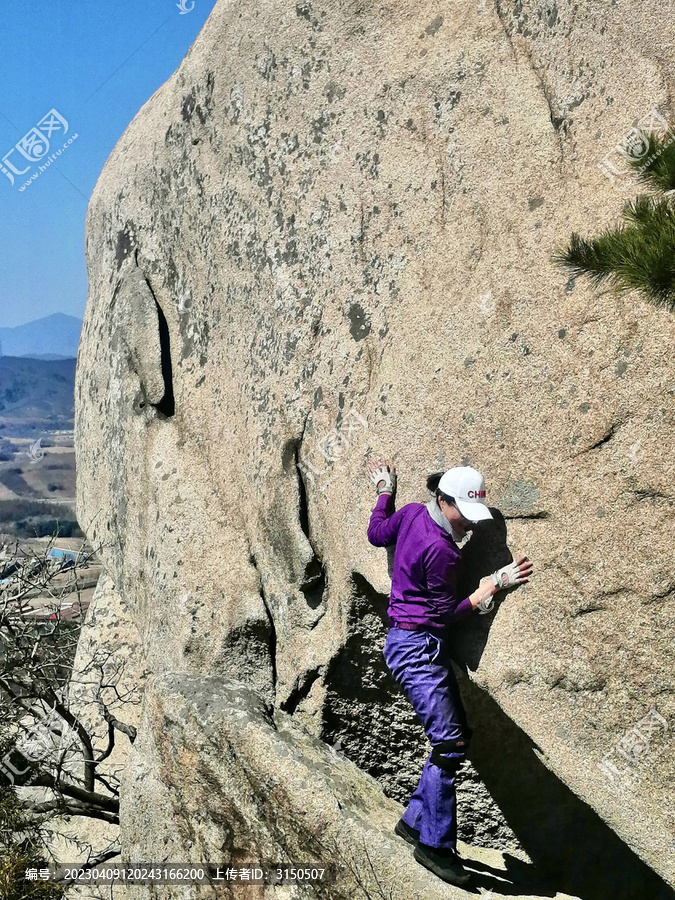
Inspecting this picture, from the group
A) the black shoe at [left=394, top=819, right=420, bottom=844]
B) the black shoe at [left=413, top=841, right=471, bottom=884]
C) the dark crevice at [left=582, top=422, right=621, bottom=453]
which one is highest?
the dark crevice at [left=582, top=422, right=621, bottom=453]

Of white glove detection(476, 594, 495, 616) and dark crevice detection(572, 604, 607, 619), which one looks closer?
dark crevice detection(572, 604, 607, 619)

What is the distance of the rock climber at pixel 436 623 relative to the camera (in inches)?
197

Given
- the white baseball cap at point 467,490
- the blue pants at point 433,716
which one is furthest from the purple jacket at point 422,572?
the white baseball cap at point 467,490

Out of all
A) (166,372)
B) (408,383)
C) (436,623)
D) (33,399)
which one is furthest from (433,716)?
(33,399)

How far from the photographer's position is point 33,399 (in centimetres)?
15912

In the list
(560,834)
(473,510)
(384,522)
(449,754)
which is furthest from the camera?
(560,834)

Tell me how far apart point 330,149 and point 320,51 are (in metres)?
0.83

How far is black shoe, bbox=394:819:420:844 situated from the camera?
16.9 feet

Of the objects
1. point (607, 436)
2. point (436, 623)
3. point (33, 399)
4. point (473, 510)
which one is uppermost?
point (607, 436)

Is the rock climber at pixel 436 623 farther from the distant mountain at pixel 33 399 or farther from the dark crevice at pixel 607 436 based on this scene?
the distant mountain at pixel 33 399

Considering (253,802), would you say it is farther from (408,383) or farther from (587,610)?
(408,383)

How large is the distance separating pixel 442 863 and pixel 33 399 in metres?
165

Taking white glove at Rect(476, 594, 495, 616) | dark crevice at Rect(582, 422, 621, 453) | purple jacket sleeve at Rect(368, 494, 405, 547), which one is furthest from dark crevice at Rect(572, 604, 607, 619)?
purple jacket sleeve at Rect(368, 494, 405, 547)

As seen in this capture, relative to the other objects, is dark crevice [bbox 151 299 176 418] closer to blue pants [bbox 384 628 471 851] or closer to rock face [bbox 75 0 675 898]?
rock face [bbox 75 0 675 898]
